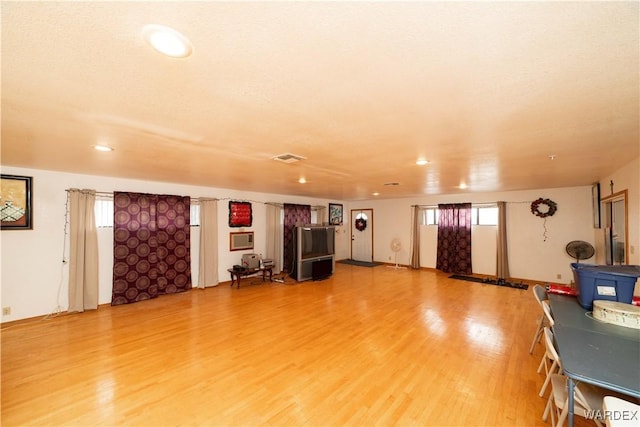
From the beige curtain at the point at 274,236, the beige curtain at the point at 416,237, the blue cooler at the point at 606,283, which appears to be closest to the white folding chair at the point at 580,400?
the blue cooler at the point at 606,283

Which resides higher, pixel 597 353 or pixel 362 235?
pixel 362 235

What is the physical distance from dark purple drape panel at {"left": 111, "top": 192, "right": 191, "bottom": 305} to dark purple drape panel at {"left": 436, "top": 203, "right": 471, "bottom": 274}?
6.73m

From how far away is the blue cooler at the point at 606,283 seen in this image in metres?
2.27

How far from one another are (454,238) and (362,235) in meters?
3.24

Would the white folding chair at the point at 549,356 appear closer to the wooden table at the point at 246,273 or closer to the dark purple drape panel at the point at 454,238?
the dark purple drape panel at the point at 454,238

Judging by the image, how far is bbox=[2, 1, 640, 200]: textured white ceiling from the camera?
0.96m

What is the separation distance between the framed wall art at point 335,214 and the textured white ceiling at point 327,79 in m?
6.34

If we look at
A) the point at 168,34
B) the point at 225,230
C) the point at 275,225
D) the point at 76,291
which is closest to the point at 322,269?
the point at 275,225

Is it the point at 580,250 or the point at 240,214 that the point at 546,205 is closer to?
the point at 580,250

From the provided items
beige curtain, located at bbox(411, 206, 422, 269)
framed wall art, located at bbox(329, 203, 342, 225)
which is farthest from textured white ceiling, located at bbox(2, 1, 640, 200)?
framed wall art, located at bbox(329, 203, 342, 225)

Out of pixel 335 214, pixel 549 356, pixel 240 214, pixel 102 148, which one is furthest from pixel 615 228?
pixel 102 148

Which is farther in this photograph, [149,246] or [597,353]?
[149,246]

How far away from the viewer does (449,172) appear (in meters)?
4.04

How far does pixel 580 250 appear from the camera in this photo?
17.5 ft
